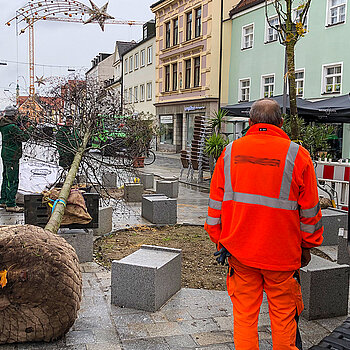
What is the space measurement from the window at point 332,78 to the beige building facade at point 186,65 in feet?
30.2

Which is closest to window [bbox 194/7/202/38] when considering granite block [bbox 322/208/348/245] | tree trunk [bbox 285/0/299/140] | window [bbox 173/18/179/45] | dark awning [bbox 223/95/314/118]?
window [bbox 173/18/179/45]

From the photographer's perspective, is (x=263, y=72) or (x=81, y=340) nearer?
(x=81, y=340)

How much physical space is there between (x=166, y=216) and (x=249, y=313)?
5.79 metres

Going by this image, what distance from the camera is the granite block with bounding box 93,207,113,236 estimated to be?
7629 millimetres

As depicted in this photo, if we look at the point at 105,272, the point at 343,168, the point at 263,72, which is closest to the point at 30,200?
the point at 105,272

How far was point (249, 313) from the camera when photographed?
3.12 metres

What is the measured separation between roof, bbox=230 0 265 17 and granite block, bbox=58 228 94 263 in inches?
894

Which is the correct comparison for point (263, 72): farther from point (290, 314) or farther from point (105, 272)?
point (290, 314)

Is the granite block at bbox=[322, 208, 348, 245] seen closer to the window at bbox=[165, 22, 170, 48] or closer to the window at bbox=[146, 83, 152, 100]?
the window at bbox=[165, 22, 170, 48]

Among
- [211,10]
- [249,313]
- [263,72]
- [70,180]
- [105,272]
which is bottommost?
[105,272]

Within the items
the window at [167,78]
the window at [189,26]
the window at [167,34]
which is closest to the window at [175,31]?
the window at [167,34]

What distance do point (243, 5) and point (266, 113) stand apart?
27.5 meters

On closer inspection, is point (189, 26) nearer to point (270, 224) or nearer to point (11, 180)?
point (11, 180)

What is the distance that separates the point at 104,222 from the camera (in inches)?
305
